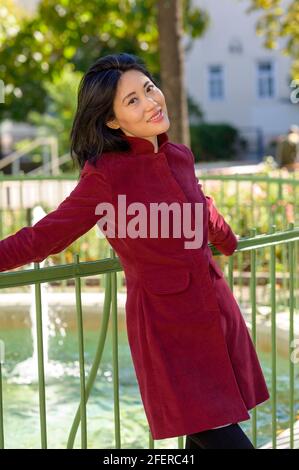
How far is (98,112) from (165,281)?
0.55 metres

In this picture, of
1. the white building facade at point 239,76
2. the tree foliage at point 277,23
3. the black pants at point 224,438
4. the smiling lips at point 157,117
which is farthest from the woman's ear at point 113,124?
the white building facade at point 239,76

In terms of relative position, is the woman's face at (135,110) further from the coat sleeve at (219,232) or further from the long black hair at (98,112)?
the coat sleeve at (219,232)

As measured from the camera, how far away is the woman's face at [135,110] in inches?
115

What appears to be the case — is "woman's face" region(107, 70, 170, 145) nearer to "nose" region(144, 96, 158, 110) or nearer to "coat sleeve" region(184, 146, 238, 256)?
"nose" region(144, 96, 158, 110)

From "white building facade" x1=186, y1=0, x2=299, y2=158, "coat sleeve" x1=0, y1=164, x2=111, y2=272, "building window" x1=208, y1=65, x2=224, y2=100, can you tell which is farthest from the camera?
"building window" x1=208, y1=65, x2=224, y2=100

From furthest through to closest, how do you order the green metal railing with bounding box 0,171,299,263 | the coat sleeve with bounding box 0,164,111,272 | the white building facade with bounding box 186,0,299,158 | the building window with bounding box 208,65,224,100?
1. the building window with bounding box 208,65,224,100
2. the white building facade with bounding box 186,0,299,158
3. the green metal railing with bounding box 0,171,299,263
4. the coat sleeve with bounding box 0,164,111,272

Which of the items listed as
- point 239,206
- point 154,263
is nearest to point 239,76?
point 239,206

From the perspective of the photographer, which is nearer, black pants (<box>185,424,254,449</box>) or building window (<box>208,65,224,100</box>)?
black pants (<box>185,424,254,449</box>)

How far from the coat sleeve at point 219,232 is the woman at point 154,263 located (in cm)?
24

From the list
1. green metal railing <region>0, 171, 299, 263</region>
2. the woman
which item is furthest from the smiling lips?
green metal railing <region>0, 171, 299, 263</region>

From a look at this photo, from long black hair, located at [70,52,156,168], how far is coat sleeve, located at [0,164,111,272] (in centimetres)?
9

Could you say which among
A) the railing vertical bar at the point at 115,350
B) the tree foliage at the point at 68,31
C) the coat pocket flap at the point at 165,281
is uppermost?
the tree foliage at the point at 68,31

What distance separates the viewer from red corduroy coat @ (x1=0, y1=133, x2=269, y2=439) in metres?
2.82

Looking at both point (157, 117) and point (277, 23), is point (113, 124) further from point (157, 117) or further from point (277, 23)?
point (277, 23)
